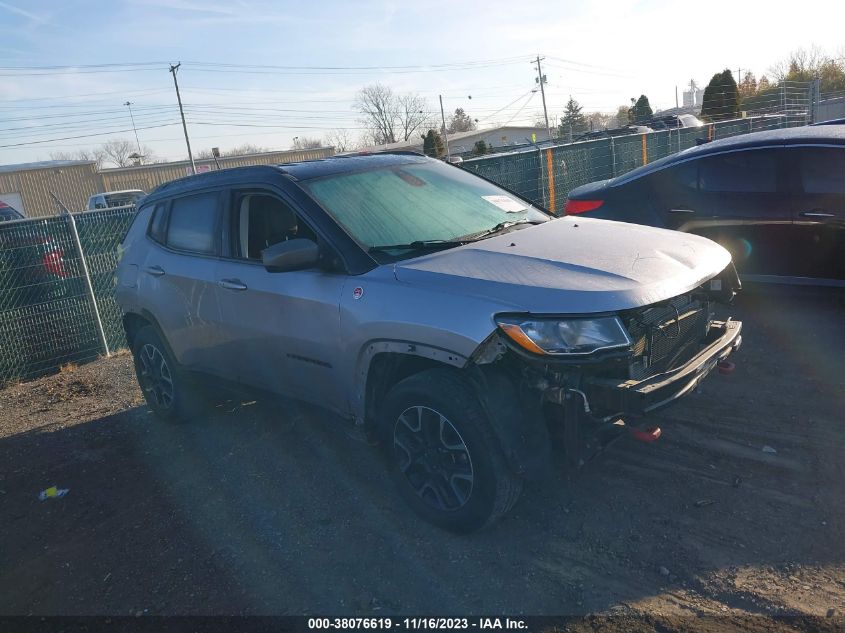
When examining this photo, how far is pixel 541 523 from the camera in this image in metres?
3.61

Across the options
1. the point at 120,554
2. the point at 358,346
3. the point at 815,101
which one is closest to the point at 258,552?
the point at 120,554

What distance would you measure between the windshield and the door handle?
2.53 ft

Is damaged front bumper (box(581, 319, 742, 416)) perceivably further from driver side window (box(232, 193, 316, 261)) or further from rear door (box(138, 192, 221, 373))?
rear door (box(138, 192, 221, 373))

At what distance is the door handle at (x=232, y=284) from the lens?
14.4ft

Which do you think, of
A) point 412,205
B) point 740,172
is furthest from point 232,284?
point 740,172

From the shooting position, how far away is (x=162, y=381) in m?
5.65

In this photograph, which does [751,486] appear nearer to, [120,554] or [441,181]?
[441,181]

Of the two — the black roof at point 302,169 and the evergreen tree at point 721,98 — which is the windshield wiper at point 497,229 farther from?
the evergreen tree at point 721,98

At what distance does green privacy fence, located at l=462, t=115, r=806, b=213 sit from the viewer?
10953 millimetres

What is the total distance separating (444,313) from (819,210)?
13.3 ft

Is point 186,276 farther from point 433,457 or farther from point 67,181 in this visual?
point 67,181

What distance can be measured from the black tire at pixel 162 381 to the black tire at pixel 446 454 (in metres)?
2.36

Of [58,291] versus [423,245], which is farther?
[58,291]

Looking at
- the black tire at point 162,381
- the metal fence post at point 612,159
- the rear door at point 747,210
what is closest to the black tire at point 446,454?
the black tire at point 162,381
